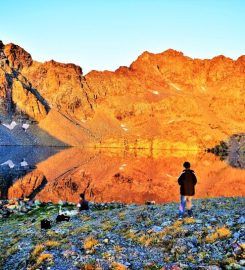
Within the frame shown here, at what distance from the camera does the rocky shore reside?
1594cm

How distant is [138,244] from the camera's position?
61.7ft

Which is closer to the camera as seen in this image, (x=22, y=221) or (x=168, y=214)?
(x=168, y=214)

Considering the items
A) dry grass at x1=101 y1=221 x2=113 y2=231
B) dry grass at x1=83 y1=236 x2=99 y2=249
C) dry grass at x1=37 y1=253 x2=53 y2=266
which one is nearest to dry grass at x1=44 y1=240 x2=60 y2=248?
dry grass at x1=83 y1=236 x2=99 y2=249

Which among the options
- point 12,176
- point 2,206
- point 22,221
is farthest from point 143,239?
point 12,176

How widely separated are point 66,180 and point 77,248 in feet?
237

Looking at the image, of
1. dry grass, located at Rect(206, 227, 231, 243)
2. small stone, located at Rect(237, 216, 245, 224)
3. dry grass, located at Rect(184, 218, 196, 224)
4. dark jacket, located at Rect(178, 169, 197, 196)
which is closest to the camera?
dry grass, located at Rect(206, 227, 231, 243)

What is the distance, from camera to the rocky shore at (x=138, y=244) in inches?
627

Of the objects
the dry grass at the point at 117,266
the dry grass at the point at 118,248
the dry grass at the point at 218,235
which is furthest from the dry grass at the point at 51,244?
the dry grass at the point at 218,235

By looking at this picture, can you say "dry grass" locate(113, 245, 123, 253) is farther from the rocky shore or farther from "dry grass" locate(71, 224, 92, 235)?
"dry grass" locate(71, 224, 92, 235)

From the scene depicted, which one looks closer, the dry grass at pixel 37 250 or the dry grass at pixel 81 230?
the dry grass at pixel 37 250

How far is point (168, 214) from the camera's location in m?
24.5

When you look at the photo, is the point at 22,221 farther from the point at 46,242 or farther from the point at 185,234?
the point at 185,234

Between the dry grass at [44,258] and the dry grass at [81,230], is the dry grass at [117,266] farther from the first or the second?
the dry grass at [81,230]

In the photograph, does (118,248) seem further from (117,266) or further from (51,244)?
(51,244)
